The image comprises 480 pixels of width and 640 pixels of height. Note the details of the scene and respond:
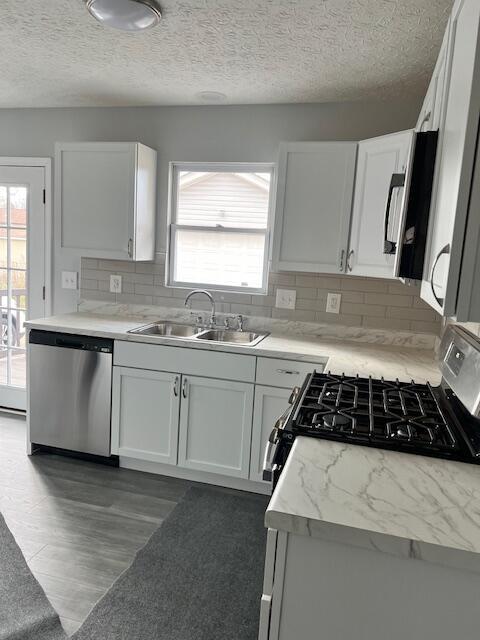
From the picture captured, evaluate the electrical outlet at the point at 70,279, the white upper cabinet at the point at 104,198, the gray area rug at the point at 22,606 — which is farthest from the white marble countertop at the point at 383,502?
the electrical outlet at the point at 70,279

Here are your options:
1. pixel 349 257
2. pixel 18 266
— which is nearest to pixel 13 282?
pixel 18 266

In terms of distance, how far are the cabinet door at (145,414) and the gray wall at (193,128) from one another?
3.54 feet

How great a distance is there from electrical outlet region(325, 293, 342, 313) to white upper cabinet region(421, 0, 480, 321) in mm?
1963

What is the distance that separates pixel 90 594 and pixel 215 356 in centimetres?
133

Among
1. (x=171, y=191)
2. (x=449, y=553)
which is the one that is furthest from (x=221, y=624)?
(x=171, y=191)

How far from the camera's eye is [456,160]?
106 cm

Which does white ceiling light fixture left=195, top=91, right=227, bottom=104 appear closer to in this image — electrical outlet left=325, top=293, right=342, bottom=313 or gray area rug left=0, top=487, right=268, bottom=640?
electrical outlet left=325, top=293, right=342, bottom=313

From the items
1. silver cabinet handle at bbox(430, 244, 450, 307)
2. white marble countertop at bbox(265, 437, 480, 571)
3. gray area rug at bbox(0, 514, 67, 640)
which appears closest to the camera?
white marble countertop at bbox(265, 437, 480, 571)

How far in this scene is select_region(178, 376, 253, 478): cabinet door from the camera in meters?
2.84

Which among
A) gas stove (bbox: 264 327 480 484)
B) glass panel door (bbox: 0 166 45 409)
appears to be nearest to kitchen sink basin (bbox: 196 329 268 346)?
gas stove (bbox: 264 327 480 484)

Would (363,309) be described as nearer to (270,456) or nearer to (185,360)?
(185,360)

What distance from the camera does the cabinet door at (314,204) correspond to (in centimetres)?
288

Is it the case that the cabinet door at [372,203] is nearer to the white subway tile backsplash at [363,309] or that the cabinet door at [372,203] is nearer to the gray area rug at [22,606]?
the white subway tile backsplash at [363,309]

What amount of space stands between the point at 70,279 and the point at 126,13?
2.22 m
